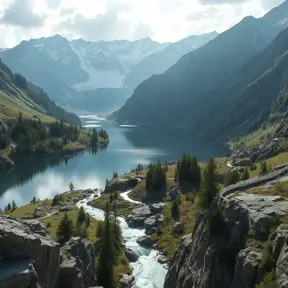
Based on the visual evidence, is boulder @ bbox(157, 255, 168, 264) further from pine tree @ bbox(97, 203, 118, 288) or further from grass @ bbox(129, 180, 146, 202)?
grass @ bbox(129, 180, 146, 202)

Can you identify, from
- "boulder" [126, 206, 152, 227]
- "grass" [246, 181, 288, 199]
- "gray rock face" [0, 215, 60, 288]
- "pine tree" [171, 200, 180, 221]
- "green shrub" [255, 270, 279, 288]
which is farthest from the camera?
"boulder" [126, 206, 152, 227]

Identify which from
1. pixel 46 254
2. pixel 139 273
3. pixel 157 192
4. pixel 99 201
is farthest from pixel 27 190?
pixel 46 254

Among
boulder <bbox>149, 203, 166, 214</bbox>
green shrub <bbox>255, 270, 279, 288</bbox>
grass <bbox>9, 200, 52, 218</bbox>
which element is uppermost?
green shrub <bbox>255, 270, 279, 288</bbox>

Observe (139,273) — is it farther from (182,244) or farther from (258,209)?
(258,209)

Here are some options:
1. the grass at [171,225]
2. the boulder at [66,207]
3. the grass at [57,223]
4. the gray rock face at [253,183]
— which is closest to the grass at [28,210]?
the boulder at [66,207]

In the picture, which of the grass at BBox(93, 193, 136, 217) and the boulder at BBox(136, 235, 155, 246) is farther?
the grass at BBox(93, 193, 136, 217)

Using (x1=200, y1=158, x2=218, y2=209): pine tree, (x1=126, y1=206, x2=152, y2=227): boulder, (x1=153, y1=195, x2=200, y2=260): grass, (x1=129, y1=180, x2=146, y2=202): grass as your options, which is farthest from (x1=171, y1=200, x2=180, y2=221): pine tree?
(x1=129, y1=180, x2=146, y2=202): grass

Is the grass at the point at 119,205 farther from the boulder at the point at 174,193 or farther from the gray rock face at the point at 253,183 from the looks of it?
the gray rock face at the point at 253,183

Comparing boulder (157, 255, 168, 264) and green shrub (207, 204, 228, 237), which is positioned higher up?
green shrub (207, 204, 228, 237)
